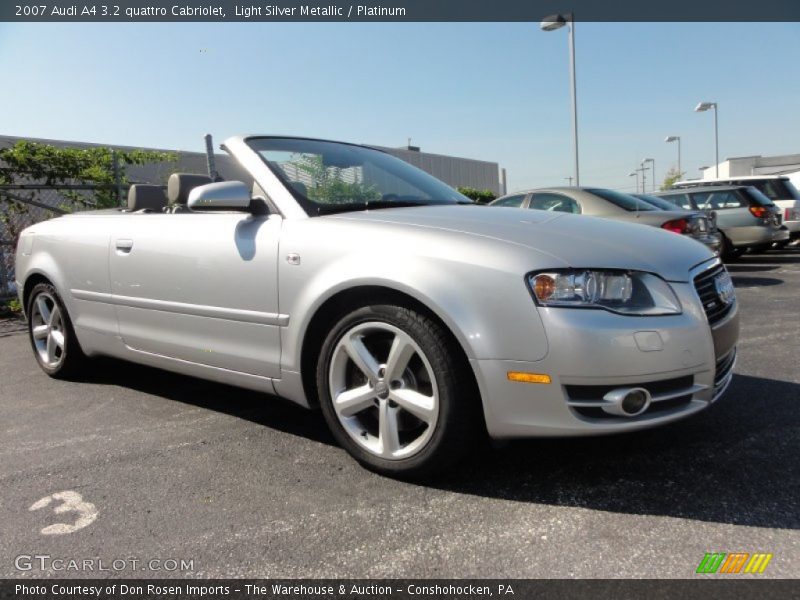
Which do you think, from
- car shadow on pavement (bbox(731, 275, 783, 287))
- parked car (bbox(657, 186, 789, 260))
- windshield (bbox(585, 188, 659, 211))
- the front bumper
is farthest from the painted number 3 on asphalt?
parked car (bbox(657, 186, 789, 260))

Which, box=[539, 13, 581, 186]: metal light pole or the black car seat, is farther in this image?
box=[539, 13, 581, 186]: metal light pole

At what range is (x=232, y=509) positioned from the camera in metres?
2.41

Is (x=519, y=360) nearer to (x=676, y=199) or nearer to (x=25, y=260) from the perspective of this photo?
(x=25, y=260)

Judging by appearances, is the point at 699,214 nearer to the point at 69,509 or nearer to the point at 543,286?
the point at 543,286

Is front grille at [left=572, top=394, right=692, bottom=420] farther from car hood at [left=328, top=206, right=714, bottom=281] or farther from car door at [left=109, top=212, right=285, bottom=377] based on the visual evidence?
car door at [left=109, top=212, right=285, bottom=377]

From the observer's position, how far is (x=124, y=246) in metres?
3.63

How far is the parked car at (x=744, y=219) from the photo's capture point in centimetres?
1104

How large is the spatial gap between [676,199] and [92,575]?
12.3m

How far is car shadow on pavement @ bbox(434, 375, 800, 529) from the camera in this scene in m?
2.27

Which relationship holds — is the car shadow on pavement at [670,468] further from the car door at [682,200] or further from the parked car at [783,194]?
the parked car at [783,194]

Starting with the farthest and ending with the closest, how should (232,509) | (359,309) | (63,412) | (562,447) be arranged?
(63,412) < (562,447) < (359,309) < (232,509)

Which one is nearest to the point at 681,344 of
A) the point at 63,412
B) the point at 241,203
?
the point at 241,203

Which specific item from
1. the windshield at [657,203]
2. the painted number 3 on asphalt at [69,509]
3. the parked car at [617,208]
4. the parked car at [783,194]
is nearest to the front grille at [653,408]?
the painted number 3 on asphalt at [69,509]

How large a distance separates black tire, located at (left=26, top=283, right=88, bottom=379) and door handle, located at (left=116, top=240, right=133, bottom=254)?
89 centimetres
